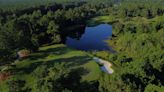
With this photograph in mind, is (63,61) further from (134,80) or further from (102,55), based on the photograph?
(134,80)

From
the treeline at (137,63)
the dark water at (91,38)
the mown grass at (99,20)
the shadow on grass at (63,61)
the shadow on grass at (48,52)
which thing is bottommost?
the mown grass at (99,20)

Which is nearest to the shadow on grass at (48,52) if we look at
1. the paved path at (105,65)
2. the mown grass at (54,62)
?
the mown grass at (54,62)

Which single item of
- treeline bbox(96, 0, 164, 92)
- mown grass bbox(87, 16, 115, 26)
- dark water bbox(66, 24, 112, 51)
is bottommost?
mown grass bbox(87, 16, 115, 26)

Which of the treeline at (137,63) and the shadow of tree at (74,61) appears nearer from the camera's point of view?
the treeline at (137,63)

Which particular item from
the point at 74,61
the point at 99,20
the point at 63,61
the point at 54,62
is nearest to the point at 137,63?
the point at 74,61

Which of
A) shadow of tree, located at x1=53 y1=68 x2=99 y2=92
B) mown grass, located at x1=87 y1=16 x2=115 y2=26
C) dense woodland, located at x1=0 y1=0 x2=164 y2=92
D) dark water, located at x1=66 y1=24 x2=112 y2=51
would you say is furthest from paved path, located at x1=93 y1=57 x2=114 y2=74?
mown grass, located at x1=87 y1=16 x2=115 y2=26

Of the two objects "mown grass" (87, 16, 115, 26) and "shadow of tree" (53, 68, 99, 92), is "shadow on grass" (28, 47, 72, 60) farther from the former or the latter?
"mown grass" (87, 16, 115, 26)

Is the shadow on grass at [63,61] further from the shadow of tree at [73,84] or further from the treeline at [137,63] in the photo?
the shadow of tree at [73,84]

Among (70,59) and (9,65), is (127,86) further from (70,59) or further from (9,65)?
(9,65)

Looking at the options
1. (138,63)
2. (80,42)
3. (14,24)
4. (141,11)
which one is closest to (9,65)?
(14,24)
